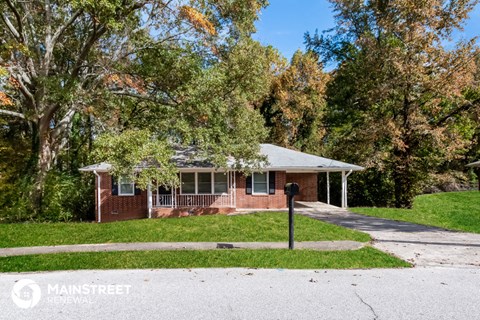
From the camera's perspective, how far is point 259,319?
4664mm

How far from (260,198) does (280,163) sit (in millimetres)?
2284

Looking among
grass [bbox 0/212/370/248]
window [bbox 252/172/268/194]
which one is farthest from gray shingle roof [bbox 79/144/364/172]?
grass [bbox 0/212/370/248]

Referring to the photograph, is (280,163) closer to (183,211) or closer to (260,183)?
(260,183)

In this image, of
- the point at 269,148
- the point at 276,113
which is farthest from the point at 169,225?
the point at 276,113

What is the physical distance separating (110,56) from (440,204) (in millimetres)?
21657

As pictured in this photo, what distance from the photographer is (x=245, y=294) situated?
5.75m

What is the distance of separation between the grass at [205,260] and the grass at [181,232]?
1887mm

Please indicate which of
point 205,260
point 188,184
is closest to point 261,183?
point 188,184

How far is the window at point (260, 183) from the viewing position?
20.9 metres

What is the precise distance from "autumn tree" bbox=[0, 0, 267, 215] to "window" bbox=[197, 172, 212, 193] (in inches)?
180

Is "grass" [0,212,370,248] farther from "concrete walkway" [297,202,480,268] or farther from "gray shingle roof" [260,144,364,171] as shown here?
"gray shingle roof" [260,144,364,171]

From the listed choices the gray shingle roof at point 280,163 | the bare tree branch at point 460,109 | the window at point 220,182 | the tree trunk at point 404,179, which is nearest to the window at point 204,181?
the window at point 220,182

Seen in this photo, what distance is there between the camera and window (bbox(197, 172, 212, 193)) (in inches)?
→ 816

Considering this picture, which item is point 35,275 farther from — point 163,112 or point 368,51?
point 368,51
